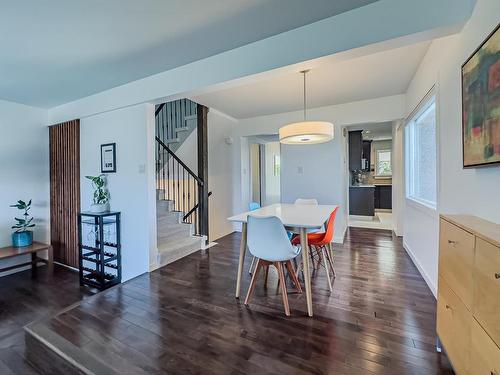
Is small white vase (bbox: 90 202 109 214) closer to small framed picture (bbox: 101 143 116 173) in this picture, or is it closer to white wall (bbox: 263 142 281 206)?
small framed picture (bbox: 101 143 116 173)

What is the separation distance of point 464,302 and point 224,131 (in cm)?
465

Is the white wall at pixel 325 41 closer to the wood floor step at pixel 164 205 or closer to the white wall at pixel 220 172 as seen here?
the wood floor step at pixel 164 205

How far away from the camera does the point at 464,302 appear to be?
123 centimetres

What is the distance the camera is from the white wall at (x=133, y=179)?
→ 10.2ft

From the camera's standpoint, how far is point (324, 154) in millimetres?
4480

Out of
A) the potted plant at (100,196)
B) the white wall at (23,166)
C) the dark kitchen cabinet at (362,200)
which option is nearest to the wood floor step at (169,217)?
the potted plant at (100,196)

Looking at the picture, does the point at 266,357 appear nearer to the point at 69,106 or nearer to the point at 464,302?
the point at 464,302

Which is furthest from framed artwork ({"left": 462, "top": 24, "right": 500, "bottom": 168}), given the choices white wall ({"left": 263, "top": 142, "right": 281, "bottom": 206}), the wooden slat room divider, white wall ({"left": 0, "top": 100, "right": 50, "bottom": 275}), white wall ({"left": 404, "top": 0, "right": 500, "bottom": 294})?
white wall ({"left": 263, "top": 142, "right": 281, "bottom": 206})

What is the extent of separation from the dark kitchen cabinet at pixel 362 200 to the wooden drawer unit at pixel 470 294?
5339mm

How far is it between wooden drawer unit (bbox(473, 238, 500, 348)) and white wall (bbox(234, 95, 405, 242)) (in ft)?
10.7

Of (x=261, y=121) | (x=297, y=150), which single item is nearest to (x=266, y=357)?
(x=297, y=150)

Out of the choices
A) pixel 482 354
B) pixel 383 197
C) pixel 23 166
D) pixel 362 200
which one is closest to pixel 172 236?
pixel 23 166

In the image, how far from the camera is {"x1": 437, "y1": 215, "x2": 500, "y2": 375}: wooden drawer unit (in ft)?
3.23

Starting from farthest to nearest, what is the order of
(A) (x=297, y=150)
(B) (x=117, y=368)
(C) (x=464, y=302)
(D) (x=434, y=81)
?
(A) (x=297, y=150) < (D) (x=434, y=81) < (B) (x=117, y=368) < (C) (x=464, y=302)
